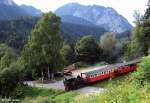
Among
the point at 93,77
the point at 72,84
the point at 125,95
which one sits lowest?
the point at 72,84

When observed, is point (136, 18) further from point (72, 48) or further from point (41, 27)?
point (72, 48)

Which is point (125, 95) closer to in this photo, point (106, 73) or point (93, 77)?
point (93, 77)

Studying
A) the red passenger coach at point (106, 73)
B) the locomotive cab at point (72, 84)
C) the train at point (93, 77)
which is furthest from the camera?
the red passenger coach at point (106, 73)

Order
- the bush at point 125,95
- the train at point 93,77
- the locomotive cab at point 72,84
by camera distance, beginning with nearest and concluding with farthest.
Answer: the bush at point 125,95 < the locomotive cab at point 72,84 < the train at point 93,77

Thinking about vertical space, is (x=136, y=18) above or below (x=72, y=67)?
above

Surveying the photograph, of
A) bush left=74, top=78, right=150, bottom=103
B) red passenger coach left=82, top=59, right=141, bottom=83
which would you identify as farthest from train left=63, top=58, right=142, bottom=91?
bush left=74, top=78, right=150, bottom=103

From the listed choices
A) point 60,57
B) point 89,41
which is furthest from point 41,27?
point 89,41

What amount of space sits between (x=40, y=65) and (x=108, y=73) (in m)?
9.88

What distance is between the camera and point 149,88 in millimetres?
14430

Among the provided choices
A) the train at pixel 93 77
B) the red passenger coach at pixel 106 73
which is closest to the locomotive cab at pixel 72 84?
the train at pixel 93 77

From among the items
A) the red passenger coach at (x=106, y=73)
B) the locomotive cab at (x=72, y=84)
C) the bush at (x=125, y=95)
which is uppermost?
the bush at (x=125, y=95)

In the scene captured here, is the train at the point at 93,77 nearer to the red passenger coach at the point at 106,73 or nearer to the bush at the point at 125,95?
the red passenger coach at the point at 106,73

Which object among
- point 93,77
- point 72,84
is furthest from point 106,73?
point 72,84

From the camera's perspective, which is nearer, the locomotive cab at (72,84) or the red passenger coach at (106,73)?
the locomotive cab at (72,84)
